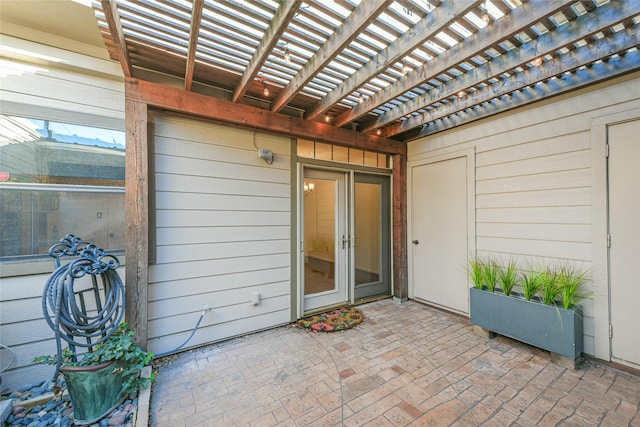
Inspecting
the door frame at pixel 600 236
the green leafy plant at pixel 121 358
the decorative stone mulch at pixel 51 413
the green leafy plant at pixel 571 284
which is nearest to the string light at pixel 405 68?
the door frame at pixel 600 236

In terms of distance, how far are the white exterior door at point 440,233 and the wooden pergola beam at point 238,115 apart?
1.01 metres

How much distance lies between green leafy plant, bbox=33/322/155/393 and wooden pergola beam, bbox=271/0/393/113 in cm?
261

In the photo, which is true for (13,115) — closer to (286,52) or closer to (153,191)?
(153,191)

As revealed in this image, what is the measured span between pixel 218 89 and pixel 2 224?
220 cm

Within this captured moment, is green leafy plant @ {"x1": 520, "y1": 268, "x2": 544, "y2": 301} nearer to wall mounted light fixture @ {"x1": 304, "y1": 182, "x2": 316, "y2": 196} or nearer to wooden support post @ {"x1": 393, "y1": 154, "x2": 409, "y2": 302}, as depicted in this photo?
wooden support post @ {"x1": 393, "y1": 154, "x2": 409, "y2": 302}

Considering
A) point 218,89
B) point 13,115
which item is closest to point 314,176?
point 218,89

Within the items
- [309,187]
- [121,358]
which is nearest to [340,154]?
[309,187]

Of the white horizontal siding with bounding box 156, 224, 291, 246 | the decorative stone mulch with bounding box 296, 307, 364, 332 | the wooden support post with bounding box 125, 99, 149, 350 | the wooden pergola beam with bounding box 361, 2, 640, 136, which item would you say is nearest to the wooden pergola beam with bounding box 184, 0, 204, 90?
the wooden support post with bounding box 125, 99, 149, 350

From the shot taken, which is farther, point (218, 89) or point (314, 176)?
point (314, 176)

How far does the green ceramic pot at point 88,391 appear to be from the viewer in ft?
5.88

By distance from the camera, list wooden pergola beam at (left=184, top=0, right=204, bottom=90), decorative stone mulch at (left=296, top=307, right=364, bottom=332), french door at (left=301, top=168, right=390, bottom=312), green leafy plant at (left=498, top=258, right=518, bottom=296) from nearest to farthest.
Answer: wooden pergola beam at (left=184, top=0, right=204, bottom=90)
green leafy plant at (left=498, top=258, right=518, bottom=296)
decorative stone mulch at (left=296, top=307, right=364, bottom=332)
french door at (left=301, top=168, right=390, bottom=312)

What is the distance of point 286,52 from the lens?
209cm

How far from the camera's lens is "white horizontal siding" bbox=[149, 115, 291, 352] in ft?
8.70

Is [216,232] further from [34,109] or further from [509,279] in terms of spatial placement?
[509,279]
